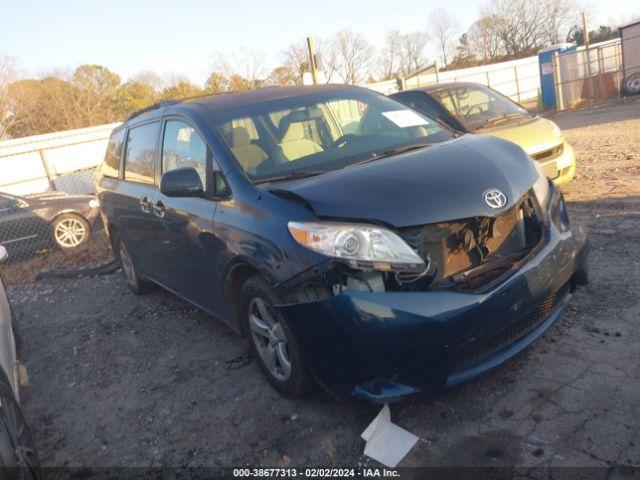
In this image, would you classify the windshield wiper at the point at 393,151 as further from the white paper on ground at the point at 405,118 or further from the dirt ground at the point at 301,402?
the dirt ground at the point at 301,402

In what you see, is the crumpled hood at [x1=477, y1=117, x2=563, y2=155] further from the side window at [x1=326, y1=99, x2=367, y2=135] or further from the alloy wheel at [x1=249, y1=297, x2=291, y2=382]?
the alloy wheel at [x1=249, y1=297, x2=291, y2=382]

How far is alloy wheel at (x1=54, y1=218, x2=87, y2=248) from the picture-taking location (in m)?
9.84

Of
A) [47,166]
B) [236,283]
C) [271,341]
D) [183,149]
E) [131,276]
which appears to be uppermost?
[183,149]

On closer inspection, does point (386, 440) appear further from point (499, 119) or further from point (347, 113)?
point (499, 119)

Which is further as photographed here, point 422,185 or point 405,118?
point 405,118

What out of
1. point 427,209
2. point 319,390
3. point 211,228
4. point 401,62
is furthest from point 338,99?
point 401,62

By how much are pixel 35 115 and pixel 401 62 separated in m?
32.5

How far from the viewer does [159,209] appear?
4.35m

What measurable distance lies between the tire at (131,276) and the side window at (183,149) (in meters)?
1.74

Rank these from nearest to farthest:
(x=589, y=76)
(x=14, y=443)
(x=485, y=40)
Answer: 1. (x=14, y=443)
2. (x=589, y=76)
3. (x=485, y=40)

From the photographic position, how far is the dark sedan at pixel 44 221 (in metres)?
9.50

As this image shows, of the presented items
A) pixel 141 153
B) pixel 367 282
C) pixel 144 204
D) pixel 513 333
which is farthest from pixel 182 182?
pixel 513 333

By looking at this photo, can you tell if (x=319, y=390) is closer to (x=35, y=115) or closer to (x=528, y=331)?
(x=528, y=331)

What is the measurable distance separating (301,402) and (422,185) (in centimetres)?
146
